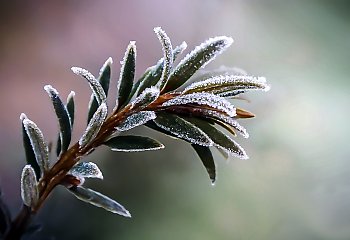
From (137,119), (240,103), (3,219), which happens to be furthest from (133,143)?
(240,103)

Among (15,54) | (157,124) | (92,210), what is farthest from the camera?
(15,54)

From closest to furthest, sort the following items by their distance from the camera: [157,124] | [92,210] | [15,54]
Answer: [157,124]
[92,210]
[15,54]

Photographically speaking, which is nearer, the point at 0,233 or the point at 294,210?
the point at 0,233

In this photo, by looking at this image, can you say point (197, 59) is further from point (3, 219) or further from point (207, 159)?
point (3, 219)

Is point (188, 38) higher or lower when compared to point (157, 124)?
higher

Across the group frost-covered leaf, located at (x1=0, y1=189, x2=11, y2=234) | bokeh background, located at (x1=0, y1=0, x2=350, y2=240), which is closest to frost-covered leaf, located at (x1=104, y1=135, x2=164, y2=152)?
frost-covered leaf, located at (x1=0, y1=189, x2=11, y2=234)

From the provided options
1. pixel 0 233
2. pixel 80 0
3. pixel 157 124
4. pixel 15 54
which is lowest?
pixel 0 233

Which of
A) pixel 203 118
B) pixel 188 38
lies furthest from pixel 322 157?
pixel 203 118

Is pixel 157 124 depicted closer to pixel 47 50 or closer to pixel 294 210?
pixel 294 210

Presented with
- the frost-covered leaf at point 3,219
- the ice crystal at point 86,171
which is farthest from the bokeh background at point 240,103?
the ice crystal at point 86,171
